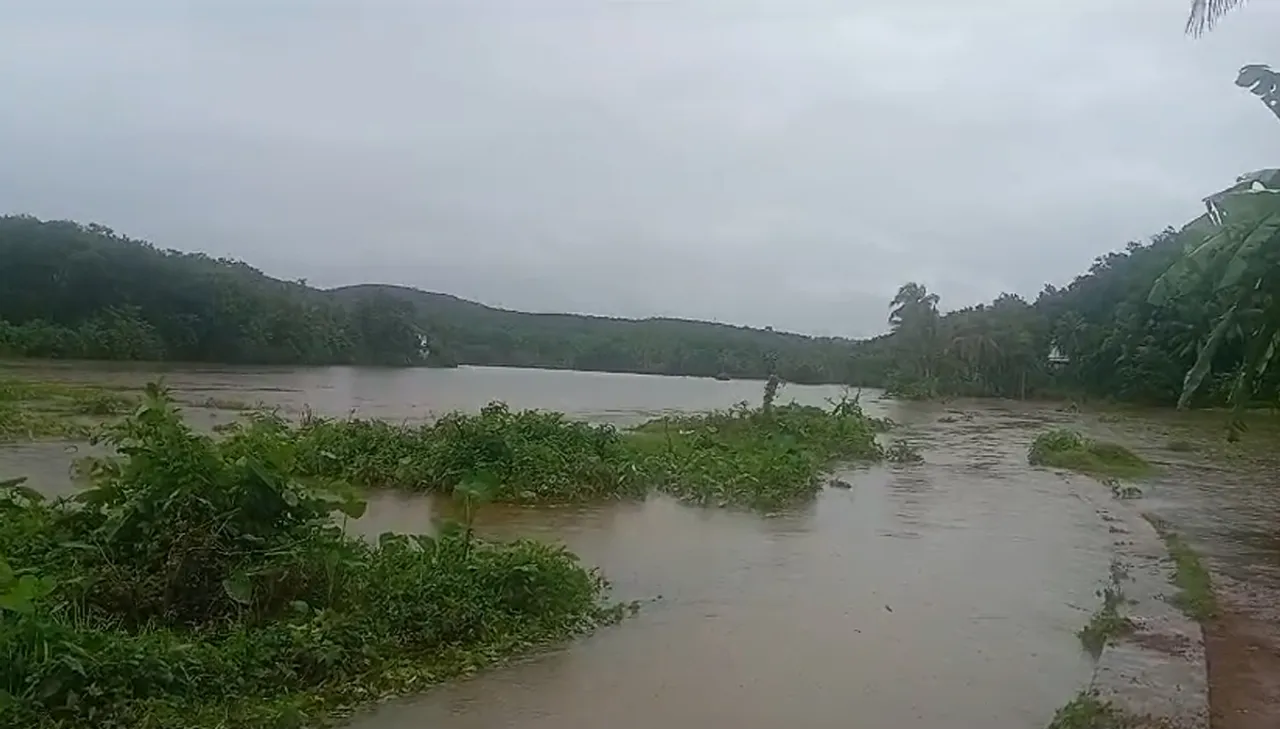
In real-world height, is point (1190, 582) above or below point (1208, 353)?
below

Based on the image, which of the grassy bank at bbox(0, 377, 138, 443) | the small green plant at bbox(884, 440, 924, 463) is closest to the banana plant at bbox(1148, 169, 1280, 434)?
the small green plant at bbox(884, 440, 924, 463)

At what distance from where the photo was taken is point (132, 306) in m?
47.6

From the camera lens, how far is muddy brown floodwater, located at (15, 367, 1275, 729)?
5.89 meters

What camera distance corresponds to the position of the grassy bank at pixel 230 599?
5.00 meters

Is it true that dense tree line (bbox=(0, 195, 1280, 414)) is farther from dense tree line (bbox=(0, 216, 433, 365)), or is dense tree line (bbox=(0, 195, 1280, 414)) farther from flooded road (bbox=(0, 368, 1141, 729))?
flooded road (bbox=(0, 368, 1141, 729))

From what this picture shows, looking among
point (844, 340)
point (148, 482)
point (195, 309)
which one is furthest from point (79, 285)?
point (844, 340)

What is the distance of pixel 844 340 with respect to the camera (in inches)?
3487

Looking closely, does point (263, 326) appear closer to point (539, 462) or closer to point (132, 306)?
point (132, 306)

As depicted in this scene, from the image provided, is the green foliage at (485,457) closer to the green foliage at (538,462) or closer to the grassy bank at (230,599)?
the green foliage at (538,462)

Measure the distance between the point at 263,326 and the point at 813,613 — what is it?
51806 mm

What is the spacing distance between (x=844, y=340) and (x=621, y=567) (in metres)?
81.1

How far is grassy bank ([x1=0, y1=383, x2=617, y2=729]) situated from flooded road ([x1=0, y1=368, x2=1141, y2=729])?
45 centimetres

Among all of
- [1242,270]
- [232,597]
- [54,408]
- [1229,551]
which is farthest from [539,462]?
[54,408]

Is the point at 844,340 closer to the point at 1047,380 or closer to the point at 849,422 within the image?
Result: the point at 1047,380
